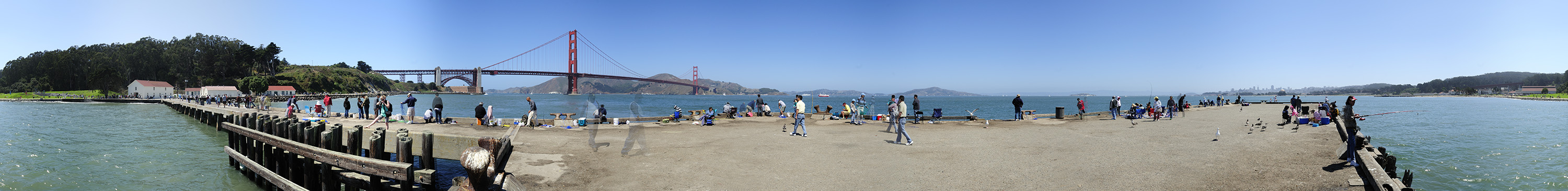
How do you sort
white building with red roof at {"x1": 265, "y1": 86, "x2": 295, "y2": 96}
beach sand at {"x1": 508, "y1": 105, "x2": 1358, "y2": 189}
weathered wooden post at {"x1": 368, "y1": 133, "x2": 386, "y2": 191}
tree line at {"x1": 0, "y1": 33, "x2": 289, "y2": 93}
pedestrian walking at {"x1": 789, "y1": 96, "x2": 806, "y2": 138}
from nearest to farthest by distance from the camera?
beach sand at {"x1": 508, "y1": 105, "x2": 1358, "y2": 189}, weathered wooden post at {"x1": 368, "y1": 133, "x2": 386, "y2": 191}, pedestrian walking at {"x1": 789, "y1": 96, "x2": 806, "y2": 138}, tree line at {"x1": 0, "y1": 33, "x2": 289, "y2": 93}, white building with red roof at {"x1": 265, "y1": 86, "x2": 295, "y2": 96}

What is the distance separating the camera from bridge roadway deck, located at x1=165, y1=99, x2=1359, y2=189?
6434mm

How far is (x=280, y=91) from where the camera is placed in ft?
277

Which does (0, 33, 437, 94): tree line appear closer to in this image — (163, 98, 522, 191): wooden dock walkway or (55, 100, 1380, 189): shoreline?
(163, 98, 522, 191): wooden dock walkway

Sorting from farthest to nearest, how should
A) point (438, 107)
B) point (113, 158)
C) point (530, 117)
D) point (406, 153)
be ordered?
point (438, 107)
point (530, 117)
point (113, 158)
point (406, 153)

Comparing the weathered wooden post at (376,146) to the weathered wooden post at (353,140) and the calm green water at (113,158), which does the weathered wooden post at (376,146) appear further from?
the calm green water at (113,158)

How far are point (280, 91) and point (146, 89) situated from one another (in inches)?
619

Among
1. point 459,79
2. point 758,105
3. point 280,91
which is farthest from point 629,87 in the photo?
point 758,105

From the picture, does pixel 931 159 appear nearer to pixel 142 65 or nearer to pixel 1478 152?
pixel 1478 152

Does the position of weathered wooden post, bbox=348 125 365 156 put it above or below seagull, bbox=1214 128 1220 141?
above

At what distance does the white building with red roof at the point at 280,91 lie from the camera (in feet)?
270

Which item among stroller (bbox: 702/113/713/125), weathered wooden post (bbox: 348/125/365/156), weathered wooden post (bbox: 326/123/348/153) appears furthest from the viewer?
stroller (bbox: 702/113/713/125)

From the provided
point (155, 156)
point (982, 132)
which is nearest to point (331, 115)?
point (155, 156)

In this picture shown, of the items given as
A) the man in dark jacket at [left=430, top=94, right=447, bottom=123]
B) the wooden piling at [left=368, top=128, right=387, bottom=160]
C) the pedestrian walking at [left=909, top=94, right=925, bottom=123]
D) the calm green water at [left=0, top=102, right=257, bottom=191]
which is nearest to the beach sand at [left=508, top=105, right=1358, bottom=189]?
the wooden piling at [left=368, top=128, right=387, bottom=160]

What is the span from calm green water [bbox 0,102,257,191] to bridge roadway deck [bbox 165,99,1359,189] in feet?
14.3
